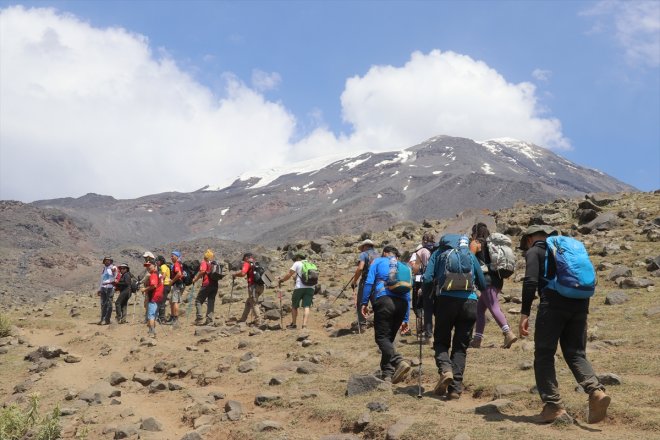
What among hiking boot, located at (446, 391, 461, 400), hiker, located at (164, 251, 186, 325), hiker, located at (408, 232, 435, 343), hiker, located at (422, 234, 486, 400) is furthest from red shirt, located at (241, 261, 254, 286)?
hiking boot, located at (446, 391, 461, 400)

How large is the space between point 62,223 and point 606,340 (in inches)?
4717

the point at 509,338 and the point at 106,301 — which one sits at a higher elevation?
the point at 509,338

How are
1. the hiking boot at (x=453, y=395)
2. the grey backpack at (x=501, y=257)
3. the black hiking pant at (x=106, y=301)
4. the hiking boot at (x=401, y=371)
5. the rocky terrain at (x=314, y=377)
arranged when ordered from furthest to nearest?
the black hiking pant at (x=106, y=301) → the grey backpack at (x=501, y=257) → the hiking boot at (x=401, y=371) → the hiking boot at (x=453, y=395) → the rocky terrain at (x=314, y=377)

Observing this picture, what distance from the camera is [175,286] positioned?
56.5 feet

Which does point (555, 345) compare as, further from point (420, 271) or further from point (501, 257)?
point (420, 271)

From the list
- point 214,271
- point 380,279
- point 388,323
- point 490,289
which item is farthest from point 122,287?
A: point 490,289

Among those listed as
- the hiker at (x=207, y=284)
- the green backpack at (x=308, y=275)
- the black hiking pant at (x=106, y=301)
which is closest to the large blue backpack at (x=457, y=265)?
the green backpack at (x=308, y=275)

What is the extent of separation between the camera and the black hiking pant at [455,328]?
7.41 metres

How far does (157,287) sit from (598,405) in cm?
1220

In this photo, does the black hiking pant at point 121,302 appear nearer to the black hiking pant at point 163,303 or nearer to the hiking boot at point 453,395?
the black hiking pant at point 163,303

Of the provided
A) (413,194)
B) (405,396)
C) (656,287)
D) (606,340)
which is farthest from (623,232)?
Answer: (413,194)

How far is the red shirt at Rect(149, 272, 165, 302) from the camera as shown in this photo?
15492 mm

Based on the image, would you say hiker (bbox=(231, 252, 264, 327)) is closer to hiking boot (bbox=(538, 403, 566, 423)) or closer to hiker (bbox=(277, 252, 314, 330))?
hiker (bbox=(277, 252, 314, 330))

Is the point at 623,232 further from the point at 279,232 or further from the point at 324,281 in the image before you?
the point at 279,232
